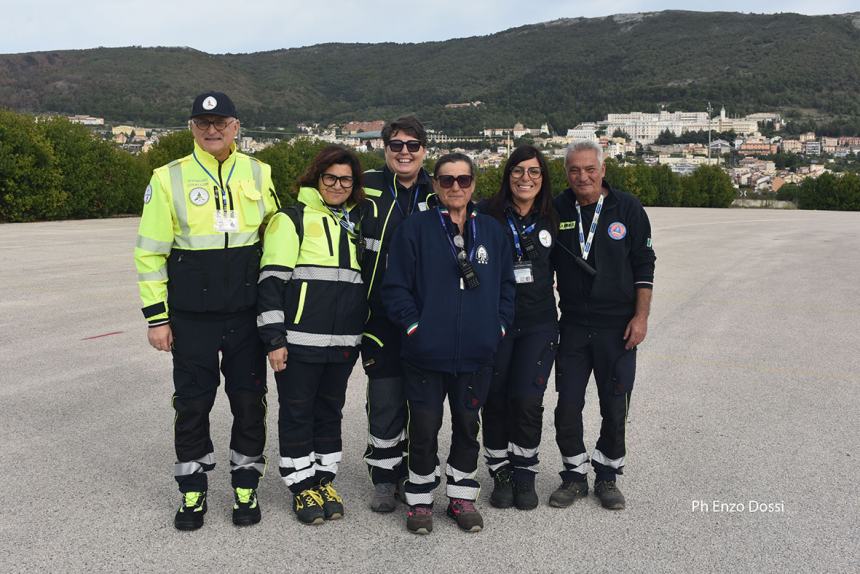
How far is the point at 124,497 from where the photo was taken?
3906 mm

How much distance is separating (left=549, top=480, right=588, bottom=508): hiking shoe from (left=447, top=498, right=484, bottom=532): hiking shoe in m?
0.47

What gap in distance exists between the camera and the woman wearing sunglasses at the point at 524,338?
3684 mm

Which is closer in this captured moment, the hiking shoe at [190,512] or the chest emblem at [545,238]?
the hiking shoe at [190,512]

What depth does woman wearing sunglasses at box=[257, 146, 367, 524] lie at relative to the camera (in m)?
3.46

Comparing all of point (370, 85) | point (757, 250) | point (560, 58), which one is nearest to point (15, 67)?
point (370, 85)

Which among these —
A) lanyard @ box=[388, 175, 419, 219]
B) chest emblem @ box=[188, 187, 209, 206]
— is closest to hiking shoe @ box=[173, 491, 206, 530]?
chest emblem @ box=[188, 187, 209, 206]

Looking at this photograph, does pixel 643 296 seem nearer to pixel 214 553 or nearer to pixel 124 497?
pixel 214 553

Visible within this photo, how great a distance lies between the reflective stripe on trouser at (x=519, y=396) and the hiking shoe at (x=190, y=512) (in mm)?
1542

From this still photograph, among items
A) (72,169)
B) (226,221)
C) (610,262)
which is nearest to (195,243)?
(226,221)

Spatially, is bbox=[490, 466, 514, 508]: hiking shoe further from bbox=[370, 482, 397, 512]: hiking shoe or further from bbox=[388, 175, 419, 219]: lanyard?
bbox=[388, 175, 419, 219]: lanyard

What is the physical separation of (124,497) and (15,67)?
17711 centimetres

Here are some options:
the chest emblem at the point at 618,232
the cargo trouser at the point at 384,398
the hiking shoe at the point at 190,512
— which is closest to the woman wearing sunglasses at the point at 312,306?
the cargo trouser at the point at 384,398

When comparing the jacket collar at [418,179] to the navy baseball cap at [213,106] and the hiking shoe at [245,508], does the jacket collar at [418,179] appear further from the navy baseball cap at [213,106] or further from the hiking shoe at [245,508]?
the hiking shoe at [245,508]

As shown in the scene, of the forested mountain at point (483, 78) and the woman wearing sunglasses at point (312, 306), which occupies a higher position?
the forested mountain at point (483, 78)
